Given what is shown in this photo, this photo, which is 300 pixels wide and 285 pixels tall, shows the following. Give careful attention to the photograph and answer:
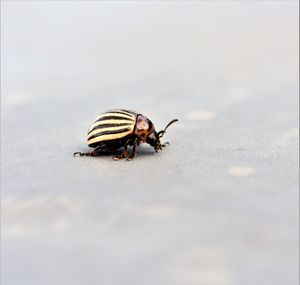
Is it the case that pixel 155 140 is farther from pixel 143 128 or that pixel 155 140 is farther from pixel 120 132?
pixel 120 132

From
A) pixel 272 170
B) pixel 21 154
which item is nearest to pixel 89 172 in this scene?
pixel 21 154

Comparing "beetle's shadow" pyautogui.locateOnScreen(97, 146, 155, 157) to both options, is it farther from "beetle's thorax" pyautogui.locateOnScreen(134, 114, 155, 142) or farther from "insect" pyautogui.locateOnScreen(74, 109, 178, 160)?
"beetle's thorax" pyautogui.locateOnScreen(134, 114, 155, 142)

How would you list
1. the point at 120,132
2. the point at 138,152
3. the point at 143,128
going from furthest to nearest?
the point at 138,152 → the point at 143,128 → the point at 120,132

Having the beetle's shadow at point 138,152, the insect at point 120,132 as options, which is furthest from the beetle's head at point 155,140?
the beetle's shadow at point 138,152

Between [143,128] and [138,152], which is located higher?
[143,128]

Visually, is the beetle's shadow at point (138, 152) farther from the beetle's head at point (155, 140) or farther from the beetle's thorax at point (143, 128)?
the beetle's thorax at point (143, 128)

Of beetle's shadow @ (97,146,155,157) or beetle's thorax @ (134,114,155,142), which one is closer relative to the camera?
beetle's thorax @ (134,114,155,142)

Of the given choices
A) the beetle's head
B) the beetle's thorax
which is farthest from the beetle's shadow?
the beetle's thorax

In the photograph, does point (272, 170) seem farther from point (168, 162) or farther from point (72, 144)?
point (72, 144)

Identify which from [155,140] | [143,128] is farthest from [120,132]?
[155,140]

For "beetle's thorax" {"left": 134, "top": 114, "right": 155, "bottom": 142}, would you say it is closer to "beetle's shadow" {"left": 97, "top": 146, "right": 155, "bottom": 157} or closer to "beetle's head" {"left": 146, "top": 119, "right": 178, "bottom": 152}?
"beetle's head" {"left": 146, "top": 119, "right": 178, "bottom": 152}
